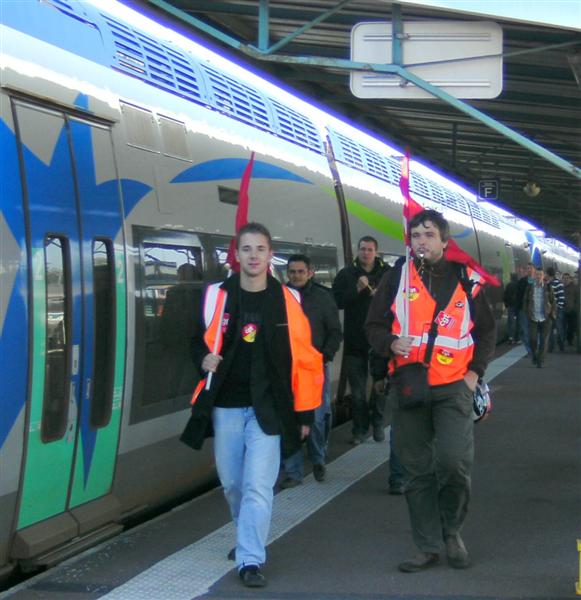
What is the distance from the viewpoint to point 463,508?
5.25m

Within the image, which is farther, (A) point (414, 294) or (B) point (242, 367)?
(A) point (414, 294)

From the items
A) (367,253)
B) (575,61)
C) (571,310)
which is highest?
(575,61)

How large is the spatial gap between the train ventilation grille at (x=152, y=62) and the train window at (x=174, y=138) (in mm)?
260

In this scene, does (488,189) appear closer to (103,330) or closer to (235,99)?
(235,99)

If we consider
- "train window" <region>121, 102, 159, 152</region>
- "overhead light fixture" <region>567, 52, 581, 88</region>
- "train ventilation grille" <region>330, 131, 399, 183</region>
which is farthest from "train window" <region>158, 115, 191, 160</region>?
"train ventilation grille" <region>330, 131, 399, 183</region>

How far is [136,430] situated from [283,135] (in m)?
3.77

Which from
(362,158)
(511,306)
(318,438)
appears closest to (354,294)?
(318,438)

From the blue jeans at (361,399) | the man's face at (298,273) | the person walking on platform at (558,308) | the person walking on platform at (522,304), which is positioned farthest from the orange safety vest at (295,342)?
the person walking on platform at (558,308)

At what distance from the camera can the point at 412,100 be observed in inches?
513

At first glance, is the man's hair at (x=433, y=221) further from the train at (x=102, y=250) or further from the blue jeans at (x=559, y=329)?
the blue jeans at (x=559, y=329)

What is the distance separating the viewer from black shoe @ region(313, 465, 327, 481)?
295 inches

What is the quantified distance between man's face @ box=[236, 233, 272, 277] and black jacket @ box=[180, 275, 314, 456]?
172 mm

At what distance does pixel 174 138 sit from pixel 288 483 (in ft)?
8.59

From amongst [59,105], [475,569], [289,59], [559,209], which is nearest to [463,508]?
[475,569]
